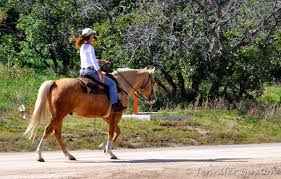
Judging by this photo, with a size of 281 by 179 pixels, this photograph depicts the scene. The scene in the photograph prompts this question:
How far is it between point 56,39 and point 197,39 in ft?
29.1

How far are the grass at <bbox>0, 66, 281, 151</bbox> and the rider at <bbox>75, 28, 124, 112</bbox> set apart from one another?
3496mm

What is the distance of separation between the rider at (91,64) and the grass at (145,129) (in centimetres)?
350

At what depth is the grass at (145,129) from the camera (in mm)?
19922

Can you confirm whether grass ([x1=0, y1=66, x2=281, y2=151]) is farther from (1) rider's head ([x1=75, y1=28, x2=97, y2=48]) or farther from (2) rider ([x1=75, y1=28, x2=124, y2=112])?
(1) rider's head ([x1=75, y1=28, x2=97, y2=48])

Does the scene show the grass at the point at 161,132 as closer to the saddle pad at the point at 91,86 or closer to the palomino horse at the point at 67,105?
the palomino horse at the point at 67,105

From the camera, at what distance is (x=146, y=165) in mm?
14000

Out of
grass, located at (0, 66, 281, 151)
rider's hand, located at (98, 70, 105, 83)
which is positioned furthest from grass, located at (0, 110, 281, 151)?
rider's hand, located at (98, 70, 105, 83)

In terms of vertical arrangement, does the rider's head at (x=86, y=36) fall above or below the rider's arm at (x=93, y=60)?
above

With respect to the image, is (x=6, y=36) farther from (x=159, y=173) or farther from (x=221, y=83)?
(x=159, y=173)

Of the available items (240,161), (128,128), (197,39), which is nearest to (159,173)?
(240,161)

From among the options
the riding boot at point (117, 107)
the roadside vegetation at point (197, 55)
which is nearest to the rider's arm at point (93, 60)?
the riding boot at point (117, 107)

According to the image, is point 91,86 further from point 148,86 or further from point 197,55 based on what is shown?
point 197,55

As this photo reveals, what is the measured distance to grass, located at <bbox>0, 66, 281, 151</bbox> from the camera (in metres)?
19.9

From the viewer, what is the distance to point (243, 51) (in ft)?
95.6
